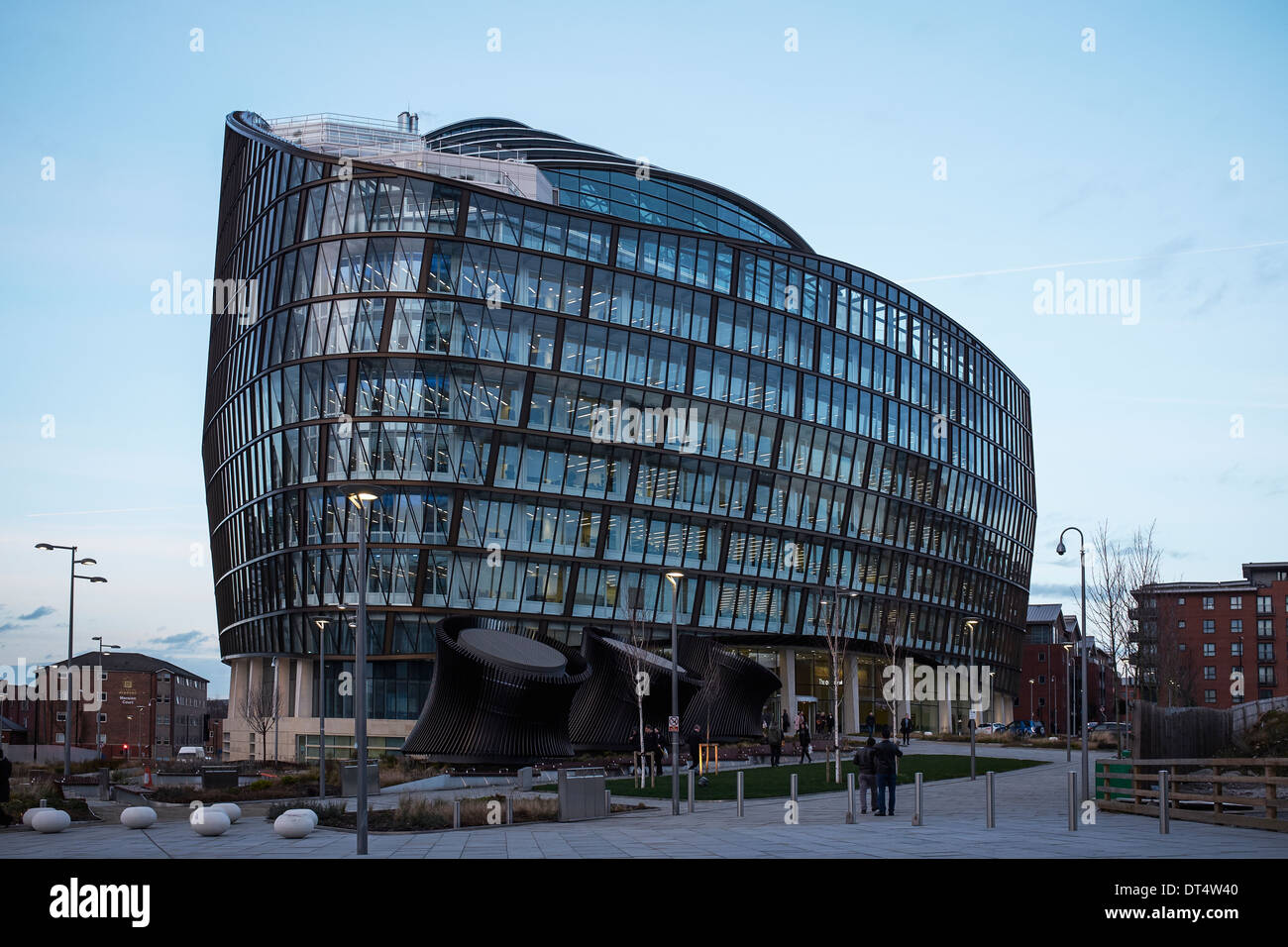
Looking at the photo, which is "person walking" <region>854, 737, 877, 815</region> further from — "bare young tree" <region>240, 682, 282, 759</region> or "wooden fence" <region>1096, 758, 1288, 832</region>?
"bare young tree" <region>240, 682, 282, 759</region>

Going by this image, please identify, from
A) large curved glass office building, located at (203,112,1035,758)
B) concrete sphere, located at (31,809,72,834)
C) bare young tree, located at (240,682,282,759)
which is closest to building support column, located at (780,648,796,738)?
large curved glass office building, located at (203,112,1035,758)

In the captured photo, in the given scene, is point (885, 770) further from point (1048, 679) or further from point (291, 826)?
point (1048, 679)

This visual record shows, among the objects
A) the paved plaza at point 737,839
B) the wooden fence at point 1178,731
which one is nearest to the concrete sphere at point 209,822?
the paved plaza at point 737,839

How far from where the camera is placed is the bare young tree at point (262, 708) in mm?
68750

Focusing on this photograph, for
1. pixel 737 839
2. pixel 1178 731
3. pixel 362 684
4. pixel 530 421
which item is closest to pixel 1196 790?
pixel 1178 731

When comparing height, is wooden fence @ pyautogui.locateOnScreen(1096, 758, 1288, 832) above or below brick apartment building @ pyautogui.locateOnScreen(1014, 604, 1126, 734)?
above

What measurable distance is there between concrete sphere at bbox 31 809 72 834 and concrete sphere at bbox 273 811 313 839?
18.1 ft

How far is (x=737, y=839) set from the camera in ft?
65.6

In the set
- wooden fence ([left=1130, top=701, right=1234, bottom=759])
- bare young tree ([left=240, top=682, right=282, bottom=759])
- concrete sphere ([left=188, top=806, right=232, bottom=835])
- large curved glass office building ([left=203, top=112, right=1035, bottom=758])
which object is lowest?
bare young tree ([left=240, top=682, right=282, bottom=759])

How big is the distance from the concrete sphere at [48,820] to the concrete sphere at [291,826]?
5513mm

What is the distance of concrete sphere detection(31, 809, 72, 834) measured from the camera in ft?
77.0

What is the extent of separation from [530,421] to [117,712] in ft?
313
